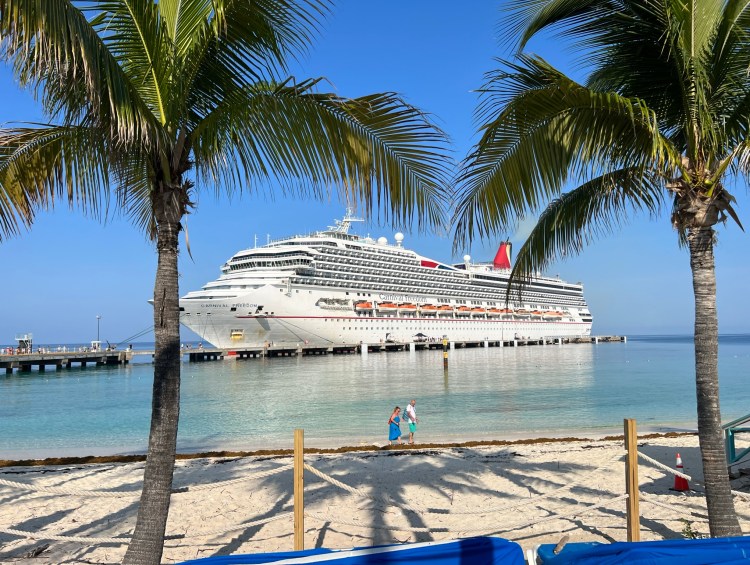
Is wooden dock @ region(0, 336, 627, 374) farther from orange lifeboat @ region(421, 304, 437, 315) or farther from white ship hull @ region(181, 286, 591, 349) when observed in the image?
orange lifeboat @ region(421, 304, 437, 315)

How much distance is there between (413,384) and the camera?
94.5ft

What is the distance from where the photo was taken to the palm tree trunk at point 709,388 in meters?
3.63

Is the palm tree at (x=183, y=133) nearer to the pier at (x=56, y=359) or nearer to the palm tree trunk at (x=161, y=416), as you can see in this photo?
the palm tree trunk at (x=161, y=416)

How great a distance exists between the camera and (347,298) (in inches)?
2207

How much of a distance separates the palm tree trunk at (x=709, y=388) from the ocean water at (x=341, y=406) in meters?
9.50

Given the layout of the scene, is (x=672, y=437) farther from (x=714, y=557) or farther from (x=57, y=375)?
(x=57, y=375)

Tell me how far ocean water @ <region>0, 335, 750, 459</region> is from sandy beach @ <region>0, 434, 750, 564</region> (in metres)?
4.05

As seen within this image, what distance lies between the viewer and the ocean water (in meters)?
14.9

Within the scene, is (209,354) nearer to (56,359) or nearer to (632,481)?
(56,359)

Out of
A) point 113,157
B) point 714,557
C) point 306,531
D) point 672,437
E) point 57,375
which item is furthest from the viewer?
point 57,375

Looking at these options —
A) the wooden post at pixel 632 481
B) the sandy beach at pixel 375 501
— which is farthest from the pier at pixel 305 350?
the wooden post at pixel 632 481

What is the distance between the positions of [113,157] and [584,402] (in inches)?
824

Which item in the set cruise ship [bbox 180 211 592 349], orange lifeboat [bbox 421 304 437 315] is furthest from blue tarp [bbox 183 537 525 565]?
orange lifeboat [bbox 421 304 437 315]

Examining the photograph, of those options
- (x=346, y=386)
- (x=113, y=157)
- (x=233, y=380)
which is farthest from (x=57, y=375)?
(x=113, y=157)
